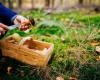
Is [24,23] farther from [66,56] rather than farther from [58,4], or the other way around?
[58,4]

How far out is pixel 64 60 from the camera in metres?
3.85

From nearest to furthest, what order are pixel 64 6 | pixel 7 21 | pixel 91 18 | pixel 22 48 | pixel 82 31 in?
pixel 22 48 → pixel 7 21 → pixel 82 31 → pixel 91 18 → pixel 64 6

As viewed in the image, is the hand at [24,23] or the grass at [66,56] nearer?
the grass at [66,56]

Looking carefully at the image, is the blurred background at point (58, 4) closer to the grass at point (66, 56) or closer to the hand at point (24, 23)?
the grass at point (66, 56)

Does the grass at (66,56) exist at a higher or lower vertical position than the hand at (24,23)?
lower

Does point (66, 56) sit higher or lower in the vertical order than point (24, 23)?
lower

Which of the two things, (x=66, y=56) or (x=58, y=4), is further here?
(x=58, y=4)

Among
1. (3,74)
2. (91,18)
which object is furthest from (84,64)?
(91,18)

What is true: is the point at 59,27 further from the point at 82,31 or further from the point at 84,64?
the point at 84,64

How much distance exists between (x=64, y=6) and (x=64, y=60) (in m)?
3.97

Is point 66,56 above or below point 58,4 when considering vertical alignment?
below

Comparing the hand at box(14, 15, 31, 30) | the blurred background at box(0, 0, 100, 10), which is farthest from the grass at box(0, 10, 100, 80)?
the blurred background at box(0, 0, 100, 10)

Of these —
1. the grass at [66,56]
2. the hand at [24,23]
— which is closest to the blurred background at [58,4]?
the grass at [66,56]

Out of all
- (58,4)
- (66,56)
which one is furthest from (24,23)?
(58,4)
